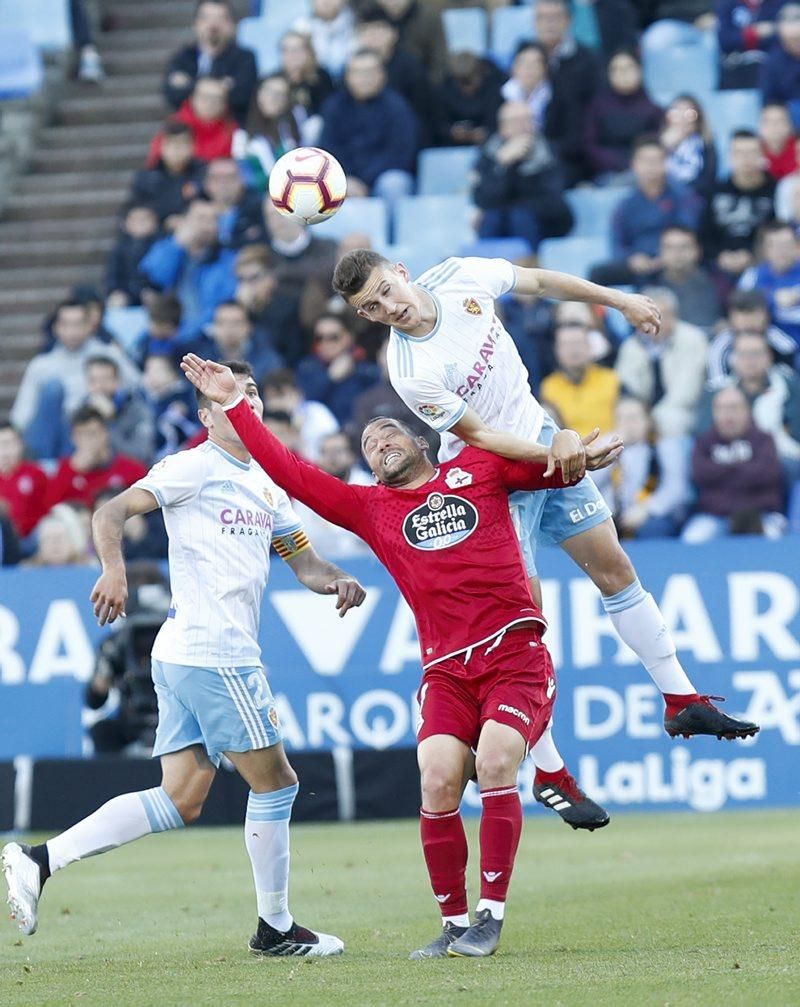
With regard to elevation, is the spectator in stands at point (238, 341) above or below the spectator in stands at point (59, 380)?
above

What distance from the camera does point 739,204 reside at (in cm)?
1698

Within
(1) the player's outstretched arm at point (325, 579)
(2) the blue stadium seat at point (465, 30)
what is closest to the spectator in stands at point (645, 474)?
(2) the blue stadium seat at point (465, 30)

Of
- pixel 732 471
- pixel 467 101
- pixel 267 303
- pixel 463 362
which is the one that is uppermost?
pixel 467 101

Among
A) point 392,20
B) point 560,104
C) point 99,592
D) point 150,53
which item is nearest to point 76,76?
point 150,53

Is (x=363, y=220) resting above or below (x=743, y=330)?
above

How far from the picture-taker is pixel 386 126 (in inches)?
734

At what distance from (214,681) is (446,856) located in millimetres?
1282

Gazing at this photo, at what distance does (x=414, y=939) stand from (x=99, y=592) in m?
2.20

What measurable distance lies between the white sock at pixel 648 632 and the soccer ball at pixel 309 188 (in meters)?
2.35

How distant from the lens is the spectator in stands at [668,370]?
15758mm

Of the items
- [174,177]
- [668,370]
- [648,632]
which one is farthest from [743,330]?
[648,632]

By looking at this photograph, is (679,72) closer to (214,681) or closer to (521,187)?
(521,187)

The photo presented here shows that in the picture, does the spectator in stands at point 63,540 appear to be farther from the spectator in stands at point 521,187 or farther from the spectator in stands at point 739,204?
the spectator in stands at point 739,204

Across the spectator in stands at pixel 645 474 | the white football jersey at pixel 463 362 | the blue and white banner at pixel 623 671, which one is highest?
the white football jersey at pixel 463 362
